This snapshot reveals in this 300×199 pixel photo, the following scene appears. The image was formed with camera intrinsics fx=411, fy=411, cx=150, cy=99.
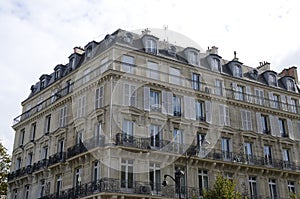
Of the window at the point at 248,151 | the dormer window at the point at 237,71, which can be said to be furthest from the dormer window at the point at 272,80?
the window at the point at 248,151

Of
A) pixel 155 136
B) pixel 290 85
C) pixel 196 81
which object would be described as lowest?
pixel 155 136

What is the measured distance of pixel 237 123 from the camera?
25641mm

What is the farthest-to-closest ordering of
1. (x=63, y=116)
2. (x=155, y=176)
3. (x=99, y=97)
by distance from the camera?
(x=63, y=116) < (x=99, y=97) < (x=155, y=176)

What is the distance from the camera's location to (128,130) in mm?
21219

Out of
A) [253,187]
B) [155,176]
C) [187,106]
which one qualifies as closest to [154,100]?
[187,106]

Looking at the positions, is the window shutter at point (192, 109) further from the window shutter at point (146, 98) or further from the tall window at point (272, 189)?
the tall window at point (272, 189)

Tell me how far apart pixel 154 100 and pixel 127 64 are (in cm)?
249

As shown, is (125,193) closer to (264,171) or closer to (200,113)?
(200,113)

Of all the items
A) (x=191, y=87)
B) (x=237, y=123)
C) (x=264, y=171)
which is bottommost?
(x=264, y=171)

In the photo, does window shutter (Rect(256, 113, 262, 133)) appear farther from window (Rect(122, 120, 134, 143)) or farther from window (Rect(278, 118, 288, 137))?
window (Rect(122, 120, 134, 143))

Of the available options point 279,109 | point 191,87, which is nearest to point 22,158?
point 191,87

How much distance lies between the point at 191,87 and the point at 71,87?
24.1 feet

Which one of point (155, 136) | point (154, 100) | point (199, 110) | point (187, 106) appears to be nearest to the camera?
point (155, 136)

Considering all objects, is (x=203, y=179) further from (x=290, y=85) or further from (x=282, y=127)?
(x=290, y=85)
